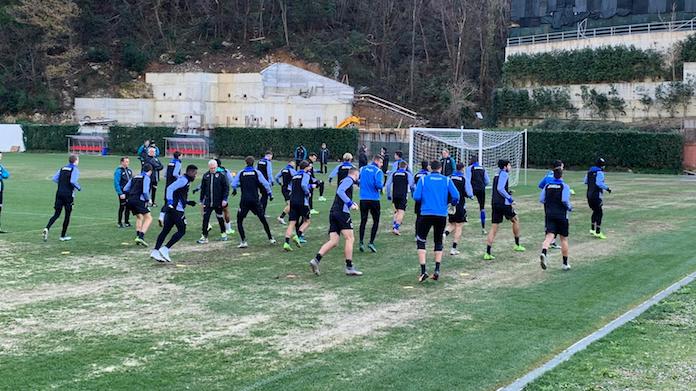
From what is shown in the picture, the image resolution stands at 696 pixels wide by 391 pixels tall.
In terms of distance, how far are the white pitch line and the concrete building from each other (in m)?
56.2

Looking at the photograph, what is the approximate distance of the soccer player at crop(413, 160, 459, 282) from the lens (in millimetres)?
13305

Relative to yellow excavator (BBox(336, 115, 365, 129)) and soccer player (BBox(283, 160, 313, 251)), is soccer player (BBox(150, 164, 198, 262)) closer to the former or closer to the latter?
soccer player (BBox(283, 160, 313, 251))

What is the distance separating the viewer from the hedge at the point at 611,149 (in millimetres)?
47469

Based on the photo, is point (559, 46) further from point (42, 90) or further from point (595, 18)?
point (42, 90)

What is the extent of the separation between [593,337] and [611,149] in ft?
137

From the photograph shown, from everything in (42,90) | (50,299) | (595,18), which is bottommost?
(50,299)

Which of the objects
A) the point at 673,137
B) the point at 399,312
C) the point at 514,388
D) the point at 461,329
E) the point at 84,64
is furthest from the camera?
the point at 84,64

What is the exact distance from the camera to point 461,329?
1017 centimetres

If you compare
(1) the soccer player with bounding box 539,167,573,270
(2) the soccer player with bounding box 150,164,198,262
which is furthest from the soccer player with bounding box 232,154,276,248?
(1) the soccer player with bounding box 539,167,573,270

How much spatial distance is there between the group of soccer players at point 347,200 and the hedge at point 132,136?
39498mm

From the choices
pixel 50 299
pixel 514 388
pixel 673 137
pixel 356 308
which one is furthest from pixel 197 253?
pixel 673 137

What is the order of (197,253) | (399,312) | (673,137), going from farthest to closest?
(673,137) < (197,253) < (399,312)

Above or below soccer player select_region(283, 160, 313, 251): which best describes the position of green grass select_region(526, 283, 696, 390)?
below

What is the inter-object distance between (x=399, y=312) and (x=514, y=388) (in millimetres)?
3493
